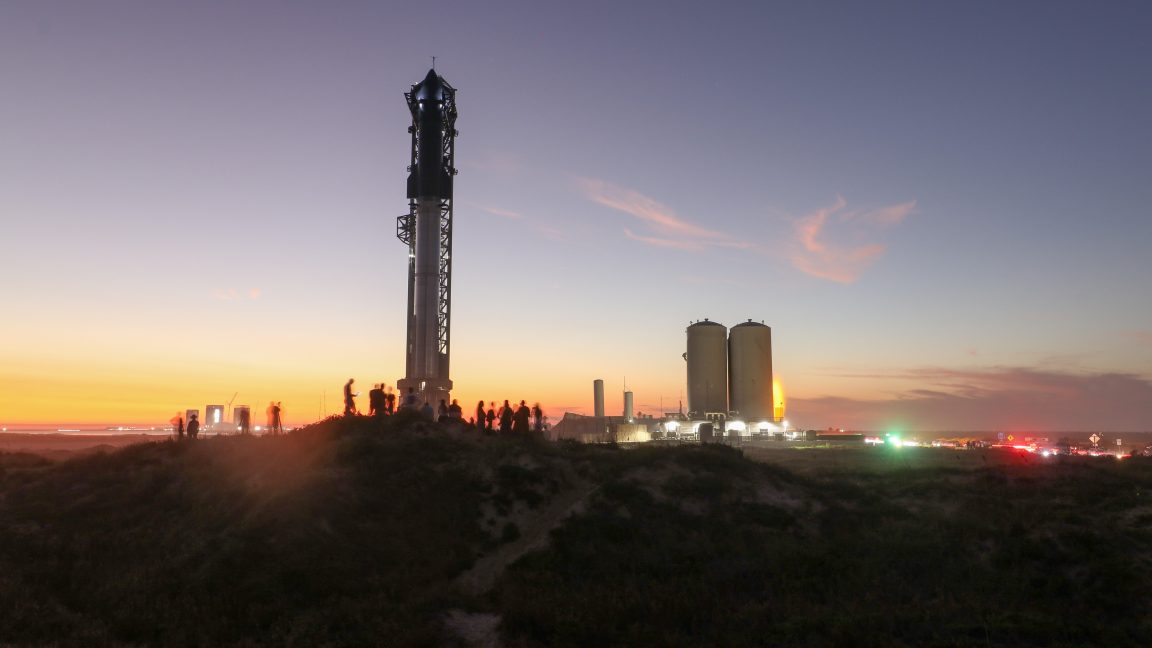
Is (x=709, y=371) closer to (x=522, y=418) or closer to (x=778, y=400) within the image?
(x=778, y=400)

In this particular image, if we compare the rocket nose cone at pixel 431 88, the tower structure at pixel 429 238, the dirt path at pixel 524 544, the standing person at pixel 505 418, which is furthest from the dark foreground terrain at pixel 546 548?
the rocket nose cone at pixel 431 88

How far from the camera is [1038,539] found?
26.3 metres

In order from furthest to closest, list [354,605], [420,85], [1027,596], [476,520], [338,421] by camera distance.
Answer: [420,85], [338,421], [476,520], [1027,596], [354,605]

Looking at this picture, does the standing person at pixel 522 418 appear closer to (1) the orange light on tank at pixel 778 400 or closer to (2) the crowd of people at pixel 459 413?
(2) the crowd of people at pixel 459 413

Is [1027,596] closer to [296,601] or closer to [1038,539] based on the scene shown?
[1038,539]

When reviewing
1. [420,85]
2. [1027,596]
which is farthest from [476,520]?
[420,85]

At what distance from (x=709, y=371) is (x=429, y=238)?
3063 cm

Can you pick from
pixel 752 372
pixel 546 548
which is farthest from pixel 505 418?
pixel 752 372

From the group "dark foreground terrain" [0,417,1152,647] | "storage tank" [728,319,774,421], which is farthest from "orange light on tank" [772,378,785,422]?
"dark foreground terrain" [0,417,1152,647]

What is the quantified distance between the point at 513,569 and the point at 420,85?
129ft

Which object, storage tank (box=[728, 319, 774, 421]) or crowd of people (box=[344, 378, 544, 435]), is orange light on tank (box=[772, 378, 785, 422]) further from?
crowd of people (box=[344, 378, 544, 435])

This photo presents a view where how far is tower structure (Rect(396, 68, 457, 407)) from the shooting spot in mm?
50406

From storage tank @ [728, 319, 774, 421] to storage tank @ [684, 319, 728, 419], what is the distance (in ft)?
3.08

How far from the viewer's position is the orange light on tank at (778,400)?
228ft
